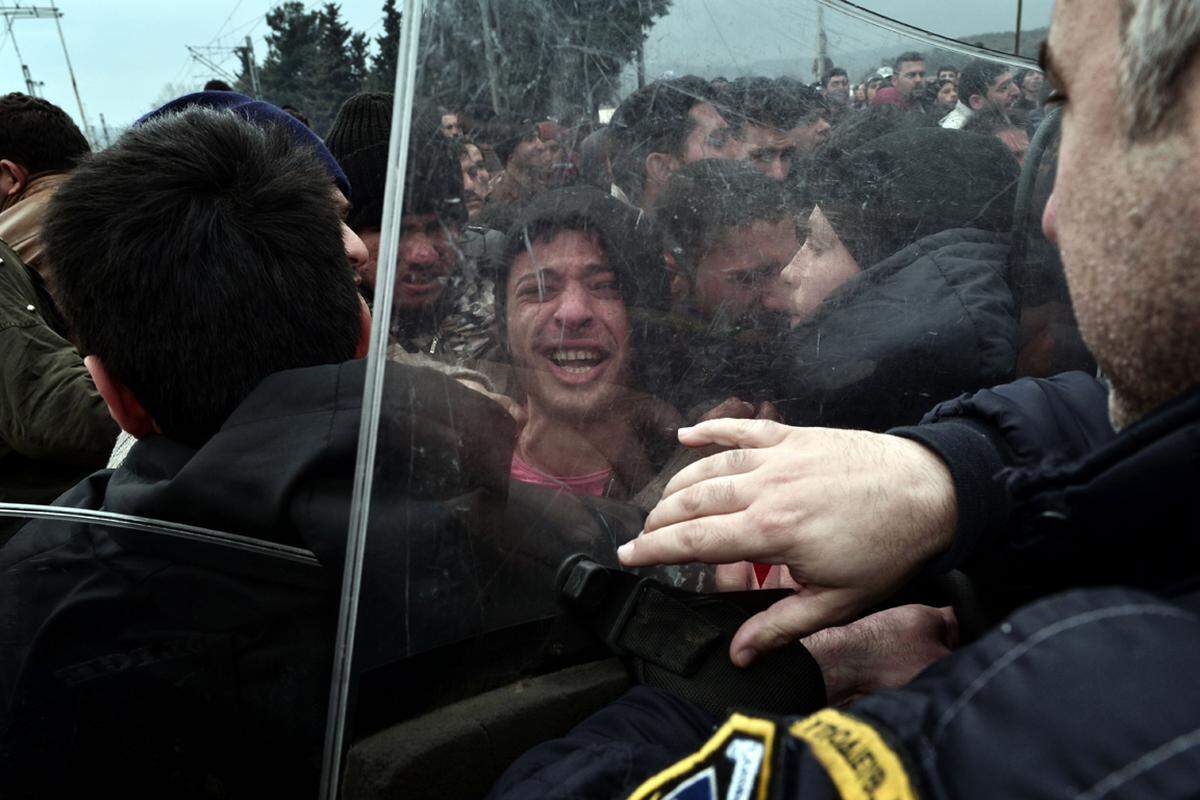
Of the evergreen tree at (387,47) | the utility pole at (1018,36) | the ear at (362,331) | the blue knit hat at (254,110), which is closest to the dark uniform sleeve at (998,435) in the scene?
the utility pole at (1018,36)

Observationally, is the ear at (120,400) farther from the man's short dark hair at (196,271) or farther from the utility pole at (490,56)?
the utility pole at (490,56)

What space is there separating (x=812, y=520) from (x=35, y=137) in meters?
3.88

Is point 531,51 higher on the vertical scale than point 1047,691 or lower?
higher

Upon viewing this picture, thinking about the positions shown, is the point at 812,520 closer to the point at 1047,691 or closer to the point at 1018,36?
the point at 1047,691

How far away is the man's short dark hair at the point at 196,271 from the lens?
1398 millimetres

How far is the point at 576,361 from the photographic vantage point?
112 cm

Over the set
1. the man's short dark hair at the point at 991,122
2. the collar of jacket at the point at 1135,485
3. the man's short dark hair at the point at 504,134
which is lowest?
the collar of jacket at the point at 1135,485

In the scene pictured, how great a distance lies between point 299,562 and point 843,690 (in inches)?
27.3

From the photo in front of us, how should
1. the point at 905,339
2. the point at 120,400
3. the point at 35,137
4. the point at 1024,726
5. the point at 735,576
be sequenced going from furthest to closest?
the point at 35,137 < the point at 120,400 < the point at 905,339 < the point at 735,576 < the point at 1024,726

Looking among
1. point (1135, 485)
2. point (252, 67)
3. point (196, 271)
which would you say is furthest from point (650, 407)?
point (252, 67)

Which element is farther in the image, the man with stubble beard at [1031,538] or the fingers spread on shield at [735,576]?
the fingers spread on shield at [735,576]

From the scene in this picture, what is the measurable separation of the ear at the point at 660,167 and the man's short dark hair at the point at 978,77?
662 millimetres

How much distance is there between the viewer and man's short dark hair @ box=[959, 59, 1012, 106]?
1.59m

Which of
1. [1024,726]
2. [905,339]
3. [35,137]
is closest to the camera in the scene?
[1024,726]
